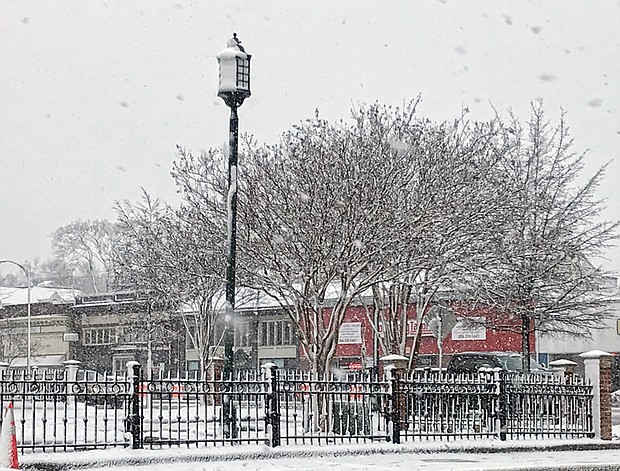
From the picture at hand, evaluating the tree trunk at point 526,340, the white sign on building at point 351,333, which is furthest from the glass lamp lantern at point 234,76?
the white sign on building at point 351,333

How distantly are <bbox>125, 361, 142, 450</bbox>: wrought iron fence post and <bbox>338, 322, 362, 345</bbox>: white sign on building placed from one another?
38244 millimetres

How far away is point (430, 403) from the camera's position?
18.4 meters

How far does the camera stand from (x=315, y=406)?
1853cm

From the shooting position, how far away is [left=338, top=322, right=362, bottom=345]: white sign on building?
54125mm

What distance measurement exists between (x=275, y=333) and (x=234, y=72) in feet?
152

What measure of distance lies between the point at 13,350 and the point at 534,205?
52007 mm

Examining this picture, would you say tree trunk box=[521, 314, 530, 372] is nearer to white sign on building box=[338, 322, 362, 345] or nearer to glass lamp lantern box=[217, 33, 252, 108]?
glass lamp lantern box=[217, 33, 252, 108]

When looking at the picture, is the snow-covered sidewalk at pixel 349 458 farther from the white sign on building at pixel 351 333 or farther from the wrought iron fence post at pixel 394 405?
the white sign on building at pixel 351 333

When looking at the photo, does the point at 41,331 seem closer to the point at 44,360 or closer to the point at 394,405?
the point at 44,360

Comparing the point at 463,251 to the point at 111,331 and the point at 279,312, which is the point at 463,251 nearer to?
the point at 279,312

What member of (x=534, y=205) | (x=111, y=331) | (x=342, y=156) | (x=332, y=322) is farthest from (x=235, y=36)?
(x=111, y=331)

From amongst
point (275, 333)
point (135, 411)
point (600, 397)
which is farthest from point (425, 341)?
point (135, 411)

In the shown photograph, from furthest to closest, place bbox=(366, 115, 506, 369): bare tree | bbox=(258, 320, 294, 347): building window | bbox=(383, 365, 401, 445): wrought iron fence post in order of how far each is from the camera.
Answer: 1. bbox=(258, 320, 294, 347): building window
2. bbox=(366, 115, 506, 369): bare tree
3. bbox=(383, 365, 401, 445): wrought iron fence post

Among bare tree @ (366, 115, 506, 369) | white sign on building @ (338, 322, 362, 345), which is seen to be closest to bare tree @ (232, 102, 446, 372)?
bare tree @ (366, 115, 506, 369)
